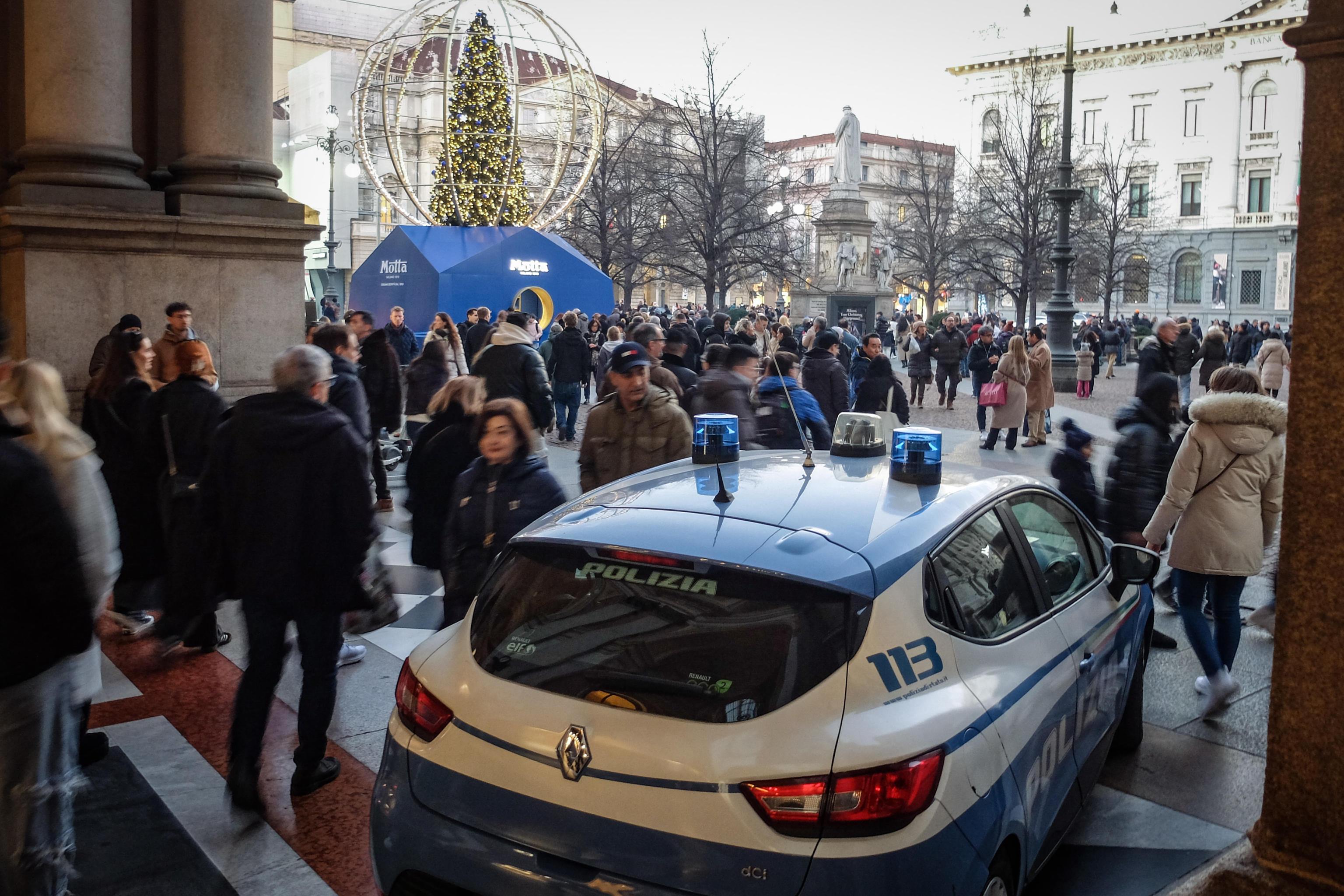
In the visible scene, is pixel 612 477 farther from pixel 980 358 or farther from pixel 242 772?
pixel 980 358

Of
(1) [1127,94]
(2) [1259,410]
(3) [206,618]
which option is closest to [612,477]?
(3) [206,618]

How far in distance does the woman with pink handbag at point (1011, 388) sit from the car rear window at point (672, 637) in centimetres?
1323

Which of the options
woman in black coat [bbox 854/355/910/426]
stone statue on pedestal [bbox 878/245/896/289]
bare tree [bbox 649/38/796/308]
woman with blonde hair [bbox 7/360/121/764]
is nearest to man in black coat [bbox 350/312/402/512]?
woman in black coat [bbox 854/355/910/426]

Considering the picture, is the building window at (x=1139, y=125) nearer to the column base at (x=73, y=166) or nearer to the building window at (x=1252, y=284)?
the building window at (x=1252, y=284)

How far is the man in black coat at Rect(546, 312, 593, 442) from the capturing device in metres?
16.7

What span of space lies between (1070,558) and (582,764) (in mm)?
2447

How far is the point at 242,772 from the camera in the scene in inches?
181

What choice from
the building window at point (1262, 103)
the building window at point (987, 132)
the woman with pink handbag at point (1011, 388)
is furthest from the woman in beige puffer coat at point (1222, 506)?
the building window at point (1262, 103)

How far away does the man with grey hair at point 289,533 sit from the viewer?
15.0ft

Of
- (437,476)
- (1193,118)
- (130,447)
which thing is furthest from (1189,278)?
(130,447)

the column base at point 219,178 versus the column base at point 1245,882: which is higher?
the column base at point 219,178

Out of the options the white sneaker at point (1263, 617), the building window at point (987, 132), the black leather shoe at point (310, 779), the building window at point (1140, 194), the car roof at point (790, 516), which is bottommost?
the black leather shoe at point (310, 779)

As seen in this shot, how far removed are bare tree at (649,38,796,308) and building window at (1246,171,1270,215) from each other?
45312 mm

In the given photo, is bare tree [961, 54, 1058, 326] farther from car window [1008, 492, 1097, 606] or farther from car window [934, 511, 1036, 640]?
car window [934, 511, 1036, 640]
